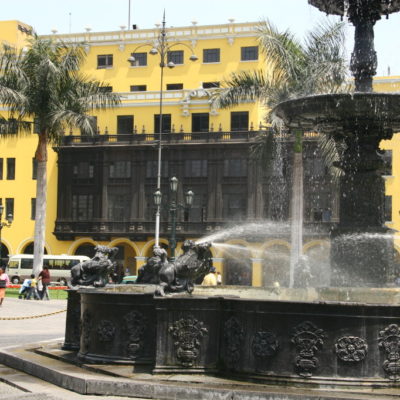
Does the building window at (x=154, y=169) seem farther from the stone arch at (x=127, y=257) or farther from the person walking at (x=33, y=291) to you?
the person walking at (x=33, y=291)

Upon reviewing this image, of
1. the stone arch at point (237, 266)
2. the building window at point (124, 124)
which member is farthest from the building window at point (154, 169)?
the stone arch at point (237, 266)

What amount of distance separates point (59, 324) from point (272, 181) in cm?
3105

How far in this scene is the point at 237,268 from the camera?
54.7 metres

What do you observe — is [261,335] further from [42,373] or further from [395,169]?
[395,169]

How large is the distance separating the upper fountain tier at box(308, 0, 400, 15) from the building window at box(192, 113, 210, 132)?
4336 centimetres

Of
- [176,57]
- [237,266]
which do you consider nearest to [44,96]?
[176,57]

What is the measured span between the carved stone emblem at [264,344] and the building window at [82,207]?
48808mm

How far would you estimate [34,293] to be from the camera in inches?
1344

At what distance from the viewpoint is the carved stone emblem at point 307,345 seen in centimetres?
827

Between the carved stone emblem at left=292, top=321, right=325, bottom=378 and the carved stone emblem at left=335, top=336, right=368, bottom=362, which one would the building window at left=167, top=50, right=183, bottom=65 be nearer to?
the carved stone emblem at left=292, top=321, right=325, bottom=378

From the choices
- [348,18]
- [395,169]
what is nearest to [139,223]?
[395,169]

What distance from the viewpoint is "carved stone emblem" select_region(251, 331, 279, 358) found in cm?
844

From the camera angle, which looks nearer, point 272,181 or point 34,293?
point 34,293

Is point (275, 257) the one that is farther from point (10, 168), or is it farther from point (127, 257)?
point (10, 168)
